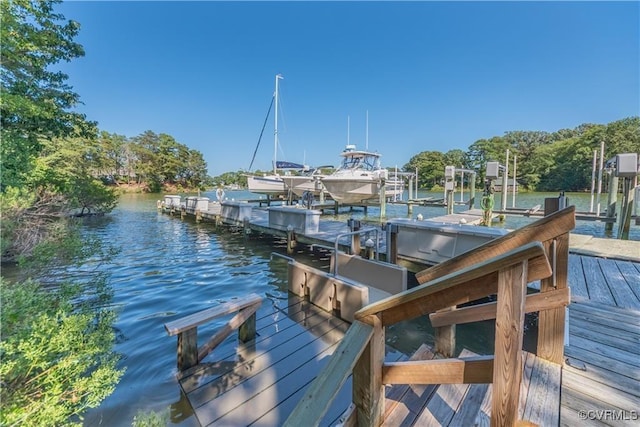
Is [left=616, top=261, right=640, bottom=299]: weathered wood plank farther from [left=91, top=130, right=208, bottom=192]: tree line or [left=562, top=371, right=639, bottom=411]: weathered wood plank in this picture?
[left=91, top=130, right=208, bottom=192]: tree line

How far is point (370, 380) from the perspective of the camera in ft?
4.39

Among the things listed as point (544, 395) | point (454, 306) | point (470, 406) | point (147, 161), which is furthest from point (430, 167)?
point (454, 306)

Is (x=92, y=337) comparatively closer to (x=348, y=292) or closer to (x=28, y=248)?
(x=28, y=248)

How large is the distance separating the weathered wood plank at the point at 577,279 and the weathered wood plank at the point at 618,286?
9.8 inches

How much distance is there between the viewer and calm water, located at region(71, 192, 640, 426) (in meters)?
2.74

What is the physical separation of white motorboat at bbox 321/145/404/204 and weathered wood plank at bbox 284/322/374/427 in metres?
16.0

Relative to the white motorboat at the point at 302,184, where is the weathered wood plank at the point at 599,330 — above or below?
below

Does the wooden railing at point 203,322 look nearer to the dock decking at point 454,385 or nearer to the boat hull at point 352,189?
the dock decking at point 454,385

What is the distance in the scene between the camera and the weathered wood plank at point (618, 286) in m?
3.09

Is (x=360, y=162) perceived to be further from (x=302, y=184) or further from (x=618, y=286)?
(x=618, y=286)

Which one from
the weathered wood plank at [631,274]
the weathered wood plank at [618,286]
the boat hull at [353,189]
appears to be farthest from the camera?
the boat hull at [353,189]

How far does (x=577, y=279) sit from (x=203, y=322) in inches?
195

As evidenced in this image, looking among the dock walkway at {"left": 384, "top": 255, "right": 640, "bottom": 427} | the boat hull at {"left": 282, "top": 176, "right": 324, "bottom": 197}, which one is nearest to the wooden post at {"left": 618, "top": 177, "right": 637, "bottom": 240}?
the dock walkway at {"left": 384, "top": 255, "right": 640, "bottom": 427}

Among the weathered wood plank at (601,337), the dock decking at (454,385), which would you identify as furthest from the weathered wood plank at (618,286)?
the weathered wood plank at (601,337)
